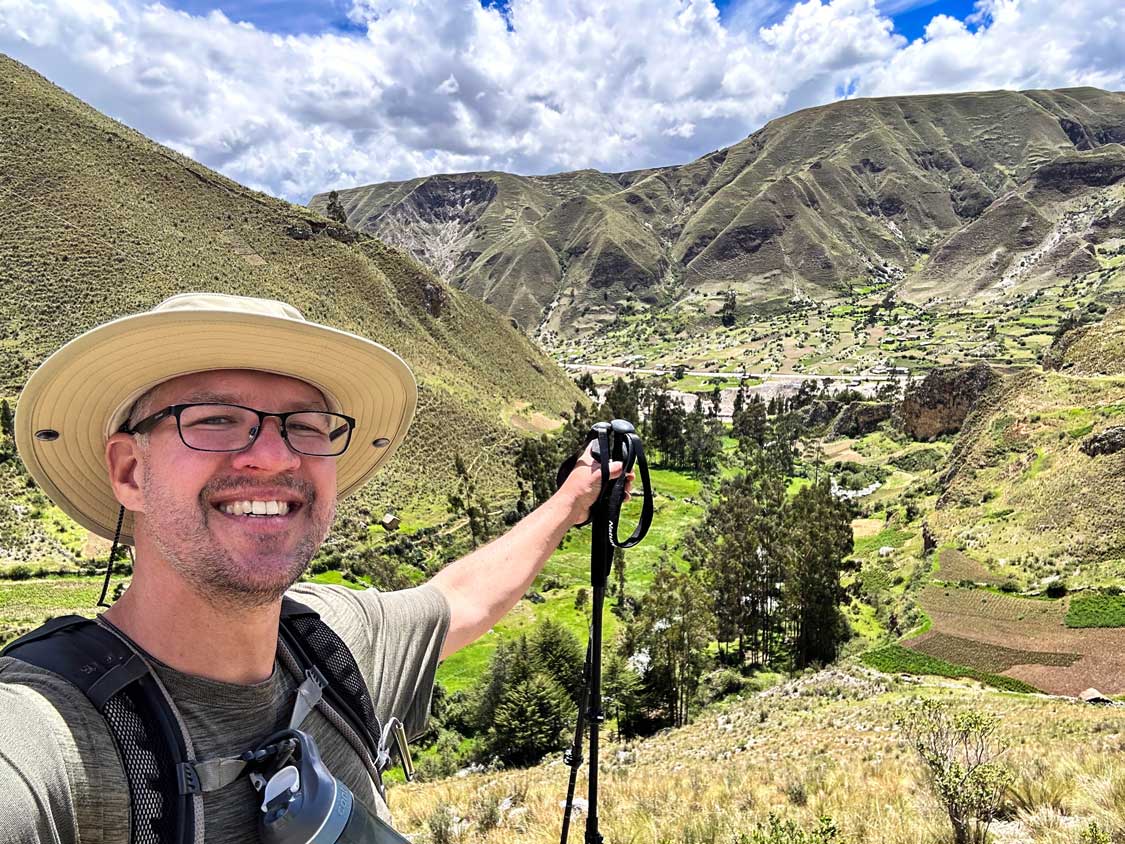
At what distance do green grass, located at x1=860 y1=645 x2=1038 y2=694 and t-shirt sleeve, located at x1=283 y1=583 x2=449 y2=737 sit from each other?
96.1 ft

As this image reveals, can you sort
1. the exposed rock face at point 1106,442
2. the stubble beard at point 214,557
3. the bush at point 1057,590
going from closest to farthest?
the stubble beard at point 214,557 < the bush at point 1057,590 < the exposed rock face at point 1106,442

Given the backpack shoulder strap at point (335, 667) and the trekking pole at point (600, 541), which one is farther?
the trekking pole at point (600, 541)

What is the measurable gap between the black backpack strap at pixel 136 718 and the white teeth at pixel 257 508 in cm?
41

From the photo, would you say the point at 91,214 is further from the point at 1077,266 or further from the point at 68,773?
the point at 1077,266

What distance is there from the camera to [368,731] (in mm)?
2074

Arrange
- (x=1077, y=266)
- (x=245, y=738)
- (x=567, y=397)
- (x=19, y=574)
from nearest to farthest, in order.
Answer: (x=245, y=738)
(x=19, y=574)
(x=567, y=397)
(x=1077, y=266)

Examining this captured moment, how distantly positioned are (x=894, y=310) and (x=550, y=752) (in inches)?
6896

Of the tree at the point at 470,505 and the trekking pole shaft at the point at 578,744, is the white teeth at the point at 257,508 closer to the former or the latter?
the trekking pole shaft at the point at 578,744

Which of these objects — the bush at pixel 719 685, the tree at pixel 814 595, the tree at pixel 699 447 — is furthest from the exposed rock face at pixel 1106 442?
the tree at pixel 699 447

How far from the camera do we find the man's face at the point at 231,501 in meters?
1.74

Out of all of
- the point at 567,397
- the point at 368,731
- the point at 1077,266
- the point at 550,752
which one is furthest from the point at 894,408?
the point at 1077,266

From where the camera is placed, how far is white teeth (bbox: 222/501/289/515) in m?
1.81

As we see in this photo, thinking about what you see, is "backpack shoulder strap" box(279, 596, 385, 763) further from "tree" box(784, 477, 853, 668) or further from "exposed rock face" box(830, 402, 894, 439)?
"exposed rock face" box(830, 402, 894, 439)

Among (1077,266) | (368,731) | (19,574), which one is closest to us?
(368,731)
